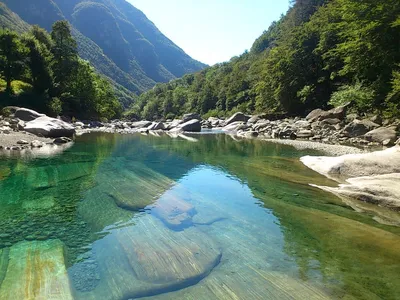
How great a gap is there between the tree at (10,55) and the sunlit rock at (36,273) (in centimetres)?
4140

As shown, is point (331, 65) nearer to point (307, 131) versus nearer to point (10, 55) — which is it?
point (307, 131)

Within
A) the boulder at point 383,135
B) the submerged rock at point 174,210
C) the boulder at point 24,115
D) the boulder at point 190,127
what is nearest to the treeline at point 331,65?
the boulder at point 383,135

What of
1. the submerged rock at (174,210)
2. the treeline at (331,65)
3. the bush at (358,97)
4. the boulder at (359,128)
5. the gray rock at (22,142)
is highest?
the treeline at (331,65)

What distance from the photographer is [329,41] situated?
36.9m

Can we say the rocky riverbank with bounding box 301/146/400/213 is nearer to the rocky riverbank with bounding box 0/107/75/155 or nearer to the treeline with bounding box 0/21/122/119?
the rocky riverbank with bounding box 0/107/75/155

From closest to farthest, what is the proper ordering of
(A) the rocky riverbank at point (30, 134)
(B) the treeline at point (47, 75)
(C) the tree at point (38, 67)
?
(A) the rocky riverbank at point (30, 134)
(B) the treeline at point (47, 75)
(C) the tree at point (38, 67)

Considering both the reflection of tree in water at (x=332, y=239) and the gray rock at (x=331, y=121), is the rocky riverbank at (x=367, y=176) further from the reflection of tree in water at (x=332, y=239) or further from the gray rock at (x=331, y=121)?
the gray rock at (x=331, y=121)

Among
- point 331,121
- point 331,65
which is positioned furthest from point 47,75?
point 331,65

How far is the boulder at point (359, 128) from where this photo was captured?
22.8 meters

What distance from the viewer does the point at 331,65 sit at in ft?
120

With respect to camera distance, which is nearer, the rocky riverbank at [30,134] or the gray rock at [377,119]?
the rocky riverbank at [30,134]

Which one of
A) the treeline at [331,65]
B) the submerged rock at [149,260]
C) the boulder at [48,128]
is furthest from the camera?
the boulder at [48,128]

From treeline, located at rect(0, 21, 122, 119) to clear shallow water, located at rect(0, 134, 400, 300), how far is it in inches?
1389

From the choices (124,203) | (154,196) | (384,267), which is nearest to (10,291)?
(124,203)
